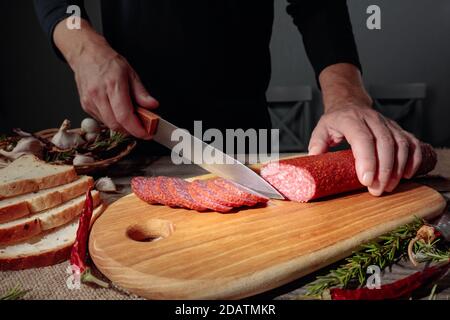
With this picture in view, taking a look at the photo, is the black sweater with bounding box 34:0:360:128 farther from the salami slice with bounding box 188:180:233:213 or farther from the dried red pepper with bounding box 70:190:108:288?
the dried red pepper with bounding box 70:190:108:288

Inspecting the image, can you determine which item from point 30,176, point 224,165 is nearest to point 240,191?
point 224,165

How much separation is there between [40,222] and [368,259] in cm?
121

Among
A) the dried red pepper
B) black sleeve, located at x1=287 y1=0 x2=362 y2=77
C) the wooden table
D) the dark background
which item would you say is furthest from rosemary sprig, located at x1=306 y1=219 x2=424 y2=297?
the dark background

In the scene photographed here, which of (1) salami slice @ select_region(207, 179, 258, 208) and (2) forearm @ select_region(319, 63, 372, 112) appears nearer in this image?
(1) salami slice @ select_region(207, 179, 258, 208)

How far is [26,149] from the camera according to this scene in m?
2.32

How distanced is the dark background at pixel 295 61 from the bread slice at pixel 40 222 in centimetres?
442

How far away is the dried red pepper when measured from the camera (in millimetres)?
1302

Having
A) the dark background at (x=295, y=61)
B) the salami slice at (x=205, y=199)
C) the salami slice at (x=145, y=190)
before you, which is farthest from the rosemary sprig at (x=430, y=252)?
the dark background at (x=295, y=61)

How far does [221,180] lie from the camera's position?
5.80 ft

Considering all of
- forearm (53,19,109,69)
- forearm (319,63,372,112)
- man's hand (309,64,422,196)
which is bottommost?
man's hand (309,64,422,196)

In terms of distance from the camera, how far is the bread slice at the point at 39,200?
1650mm

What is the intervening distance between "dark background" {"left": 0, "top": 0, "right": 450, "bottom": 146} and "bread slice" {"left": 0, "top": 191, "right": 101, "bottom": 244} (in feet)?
14.5

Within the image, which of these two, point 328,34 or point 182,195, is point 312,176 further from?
point 328,34

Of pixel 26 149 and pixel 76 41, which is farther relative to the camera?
pixel 26 149
